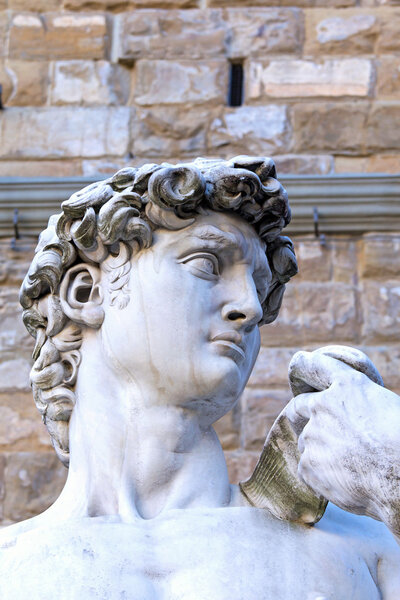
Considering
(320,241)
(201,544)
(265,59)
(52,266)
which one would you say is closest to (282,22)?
(265,59)

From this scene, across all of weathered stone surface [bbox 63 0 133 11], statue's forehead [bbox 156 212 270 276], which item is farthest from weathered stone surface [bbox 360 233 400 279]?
statue's forehead [bbox 156 212 270 276]

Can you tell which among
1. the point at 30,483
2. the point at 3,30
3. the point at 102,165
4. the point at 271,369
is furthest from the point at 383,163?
the point at 30,483

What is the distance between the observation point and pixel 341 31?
247 inches

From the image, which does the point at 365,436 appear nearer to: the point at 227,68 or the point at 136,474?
the point at 136,474

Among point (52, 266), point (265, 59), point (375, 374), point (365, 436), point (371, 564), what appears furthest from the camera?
point (265, 59)

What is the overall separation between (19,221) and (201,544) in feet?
11.6

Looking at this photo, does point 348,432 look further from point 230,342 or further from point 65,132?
point 65,132

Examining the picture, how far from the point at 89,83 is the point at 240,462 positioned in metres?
1.83

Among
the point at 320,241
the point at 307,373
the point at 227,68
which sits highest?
the point at 307,373

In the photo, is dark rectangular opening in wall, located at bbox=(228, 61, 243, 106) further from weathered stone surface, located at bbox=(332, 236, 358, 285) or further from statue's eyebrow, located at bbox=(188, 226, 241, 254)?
statue's eyebrow, located at bbox=(188, 226, 241, 254)

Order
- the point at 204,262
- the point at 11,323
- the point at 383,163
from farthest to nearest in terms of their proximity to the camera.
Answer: the point at 383,163, the point at 11,323, the point at 204,262

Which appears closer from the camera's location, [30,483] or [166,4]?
[30,483]

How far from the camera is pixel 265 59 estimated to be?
6.23 metres

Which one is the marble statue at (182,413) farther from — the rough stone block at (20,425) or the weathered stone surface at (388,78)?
the weathered stone surface at (388,78)
